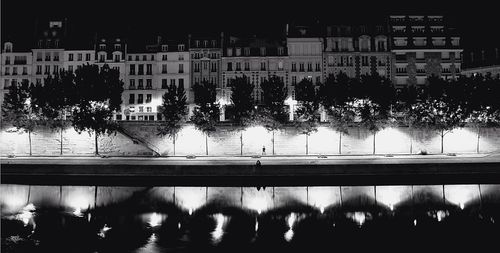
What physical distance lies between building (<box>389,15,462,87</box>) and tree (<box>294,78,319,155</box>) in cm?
1994

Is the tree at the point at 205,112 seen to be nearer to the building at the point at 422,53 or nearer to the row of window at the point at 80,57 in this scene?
the row of window at the point at 80,57

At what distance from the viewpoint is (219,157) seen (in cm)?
5575

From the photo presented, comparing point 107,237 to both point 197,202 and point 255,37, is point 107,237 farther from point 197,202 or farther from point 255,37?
point 255,37

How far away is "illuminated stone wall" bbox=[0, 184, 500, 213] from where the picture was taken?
123 ft

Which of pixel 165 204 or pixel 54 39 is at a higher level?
pixel 54 39

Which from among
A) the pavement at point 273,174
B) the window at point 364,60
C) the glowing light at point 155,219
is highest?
the window at point 364,60

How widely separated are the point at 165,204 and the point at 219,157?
60.7 feet

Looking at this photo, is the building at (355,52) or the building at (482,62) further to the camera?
the building at (482,62)

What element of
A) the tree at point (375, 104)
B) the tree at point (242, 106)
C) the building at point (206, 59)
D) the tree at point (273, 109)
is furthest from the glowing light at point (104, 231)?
the building at point (206, 59)

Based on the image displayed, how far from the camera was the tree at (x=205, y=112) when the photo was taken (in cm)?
5700

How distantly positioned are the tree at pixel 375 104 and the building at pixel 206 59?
72.8ft

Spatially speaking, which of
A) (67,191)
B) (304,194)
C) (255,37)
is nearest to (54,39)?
(255,37)

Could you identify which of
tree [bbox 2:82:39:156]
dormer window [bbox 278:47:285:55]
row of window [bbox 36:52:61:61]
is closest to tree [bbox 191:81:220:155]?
dormer window [bbox 278:47:285:55]

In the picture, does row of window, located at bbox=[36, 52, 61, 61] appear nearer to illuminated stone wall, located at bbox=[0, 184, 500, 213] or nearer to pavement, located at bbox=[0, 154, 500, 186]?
pavement, located at bbox=[0, 154, 500, 186]
